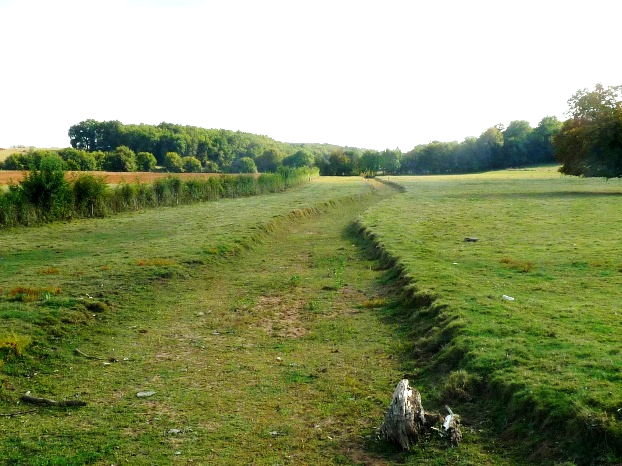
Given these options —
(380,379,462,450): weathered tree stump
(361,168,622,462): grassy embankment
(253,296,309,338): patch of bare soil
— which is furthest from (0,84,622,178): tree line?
(380,379,462,450): weathered tree stump

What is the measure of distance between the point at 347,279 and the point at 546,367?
11.0m

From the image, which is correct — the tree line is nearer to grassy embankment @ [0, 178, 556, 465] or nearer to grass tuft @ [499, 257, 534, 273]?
grass tuft @ [499, 257, 534, 273]

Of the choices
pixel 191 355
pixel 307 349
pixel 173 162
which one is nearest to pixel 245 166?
pixel 173 162

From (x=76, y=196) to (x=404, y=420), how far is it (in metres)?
36.2

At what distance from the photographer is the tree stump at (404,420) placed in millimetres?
7801

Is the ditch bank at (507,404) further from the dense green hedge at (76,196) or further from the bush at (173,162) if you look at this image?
the bush at (173,162)

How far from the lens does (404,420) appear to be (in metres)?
7.80

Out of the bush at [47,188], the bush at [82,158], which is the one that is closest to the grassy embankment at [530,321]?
the bush at [47,188]

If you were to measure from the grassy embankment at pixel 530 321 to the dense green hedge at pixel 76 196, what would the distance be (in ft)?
70.6

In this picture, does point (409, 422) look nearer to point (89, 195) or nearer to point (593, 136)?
point (89, 195)

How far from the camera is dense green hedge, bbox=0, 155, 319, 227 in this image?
33719 mm

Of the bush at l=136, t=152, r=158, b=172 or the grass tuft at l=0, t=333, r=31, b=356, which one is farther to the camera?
the bush at l=136, t=152, r=158, b=172

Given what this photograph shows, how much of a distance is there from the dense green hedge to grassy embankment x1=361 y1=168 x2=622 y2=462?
847 inches

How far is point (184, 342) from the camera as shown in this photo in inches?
516
